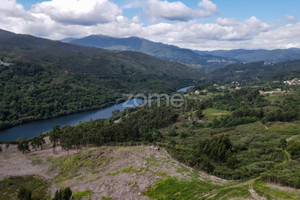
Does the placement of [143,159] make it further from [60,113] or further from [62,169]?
[60,113]

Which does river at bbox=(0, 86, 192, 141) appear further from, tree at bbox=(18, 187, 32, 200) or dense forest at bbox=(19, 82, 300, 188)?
tree at bbox=(18, 187, 32, 200)

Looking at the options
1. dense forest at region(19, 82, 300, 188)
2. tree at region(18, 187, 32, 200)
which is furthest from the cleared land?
tree at region(18, 187, 32, 200)

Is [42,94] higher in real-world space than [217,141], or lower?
lower

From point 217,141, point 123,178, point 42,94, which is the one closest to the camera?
point 123,178

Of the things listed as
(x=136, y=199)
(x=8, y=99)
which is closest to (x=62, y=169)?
(x=136, y=199)

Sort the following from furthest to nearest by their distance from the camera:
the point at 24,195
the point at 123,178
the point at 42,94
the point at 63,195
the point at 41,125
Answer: the point at 42,94, the point at 41,125, the point at 123,178, the point at 24,195, the point at 63,195

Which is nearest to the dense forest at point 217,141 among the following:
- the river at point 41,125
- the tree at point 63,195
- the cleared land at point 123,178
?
the cleared land at point 123,178

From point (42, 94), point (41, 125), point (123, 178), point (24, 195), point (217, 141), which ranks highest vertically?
point (217, 141)

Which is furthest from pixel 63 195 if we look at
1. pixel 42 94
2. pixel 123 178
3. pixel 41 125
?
pixel 42 94

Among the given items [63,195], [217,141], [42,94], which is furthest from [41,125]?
[217,141]

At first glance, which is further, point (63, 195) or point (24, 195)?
point (24, 195)

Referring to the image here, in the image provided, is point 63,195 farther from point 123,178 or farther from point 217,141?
point 217,141
